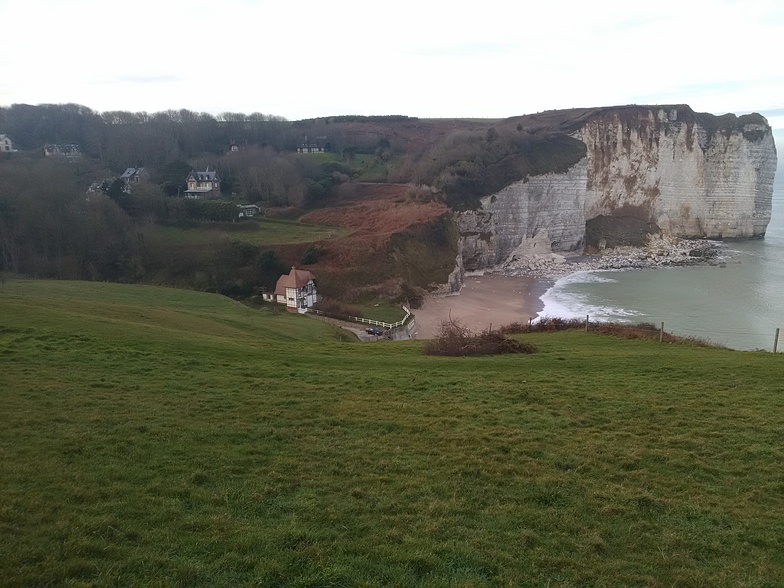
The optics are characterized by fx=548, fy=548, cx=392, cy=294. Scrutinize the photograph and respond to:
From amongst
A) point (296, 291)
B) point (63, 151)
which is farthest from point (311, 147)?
point (296, 291)

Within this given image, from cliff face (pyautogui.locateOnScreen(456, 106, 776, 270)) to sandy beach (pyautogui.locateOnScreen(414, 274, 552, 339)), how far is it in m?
18.9

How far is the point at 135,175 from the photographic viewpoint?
210 ft

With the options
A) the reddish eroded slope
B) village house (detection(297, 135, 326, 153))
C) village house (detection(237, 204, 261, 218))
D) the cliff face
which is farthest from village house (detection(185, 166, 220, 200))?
the cliff face

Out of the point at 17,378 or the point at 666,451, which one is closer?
the point at 666,451

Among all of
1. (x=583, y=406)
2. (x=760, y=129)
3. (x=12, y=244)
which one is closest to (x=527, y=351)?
(x=583, y=406)

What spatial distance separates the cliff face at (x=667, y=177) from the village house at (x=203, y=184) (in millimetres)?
41268

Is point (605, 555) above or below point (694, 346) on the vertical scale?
above

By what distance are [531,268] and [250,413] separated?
52319 millimetres

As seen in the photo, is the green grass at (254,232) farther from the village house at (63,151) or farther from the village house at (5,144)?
the village house at (5,144)

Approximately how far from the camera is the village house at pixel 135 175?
205 ft

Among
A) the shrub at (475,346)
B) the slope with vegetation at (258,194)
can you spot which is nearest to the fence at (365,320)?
the slope with vegetation at (258,194)

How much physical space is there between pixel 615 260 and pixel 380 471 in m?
61.0

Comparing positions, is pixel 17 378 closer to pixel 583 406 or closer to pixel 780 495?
pixel 583 406

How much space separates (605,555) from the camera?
18.7 ft
